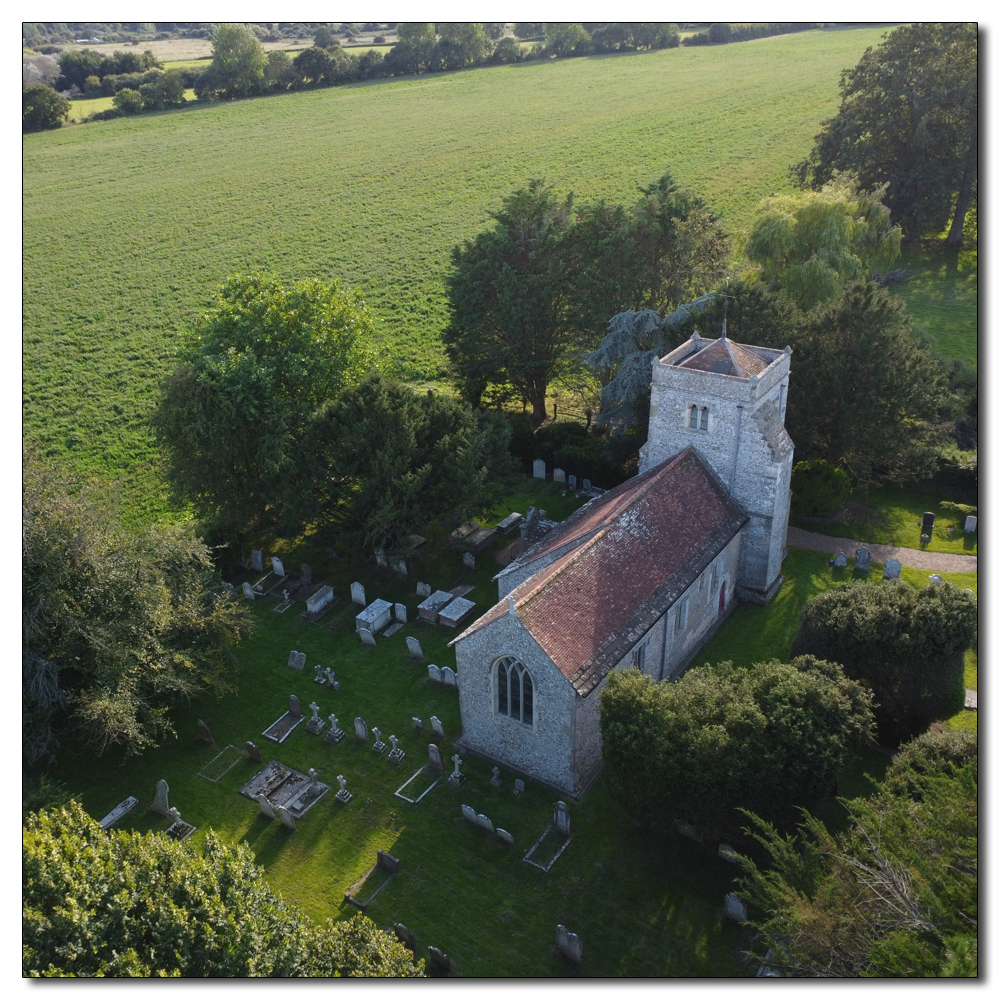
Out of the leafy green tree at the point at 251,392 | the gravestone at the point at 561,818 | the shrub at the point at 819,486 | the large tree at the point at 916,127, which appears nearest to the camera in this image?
the gravestone at the point at 561,818

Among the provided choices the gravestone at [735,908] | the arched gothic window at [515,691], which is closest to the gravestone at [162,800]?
the arched gothic window at [515,691]

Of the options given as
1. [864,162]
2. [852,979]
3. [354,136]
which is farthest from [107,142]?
[852,979]

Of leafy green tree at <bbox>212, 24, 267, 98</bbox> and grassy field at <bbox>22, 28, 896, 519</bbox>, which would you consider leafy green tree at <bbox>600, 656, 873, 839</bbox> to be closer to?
grassy field at <bbox>22, 28, 896, 519</bbox>

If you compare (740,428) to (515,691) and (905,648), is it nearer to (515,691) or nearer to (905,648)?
(905,648)

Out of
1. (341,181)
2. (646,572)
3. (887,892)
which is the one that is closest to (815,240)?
(646,572)

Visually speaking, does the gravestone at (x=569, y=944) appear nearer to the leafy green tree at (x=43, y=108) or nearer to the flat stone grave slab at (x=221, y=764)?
the flat stone grave slab at (x=221, y=764)

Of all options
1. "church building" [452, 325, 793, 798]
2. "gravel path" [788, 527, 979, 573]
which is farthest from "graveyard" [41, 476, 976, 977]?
"church building" [452, 325, 793, 798]
